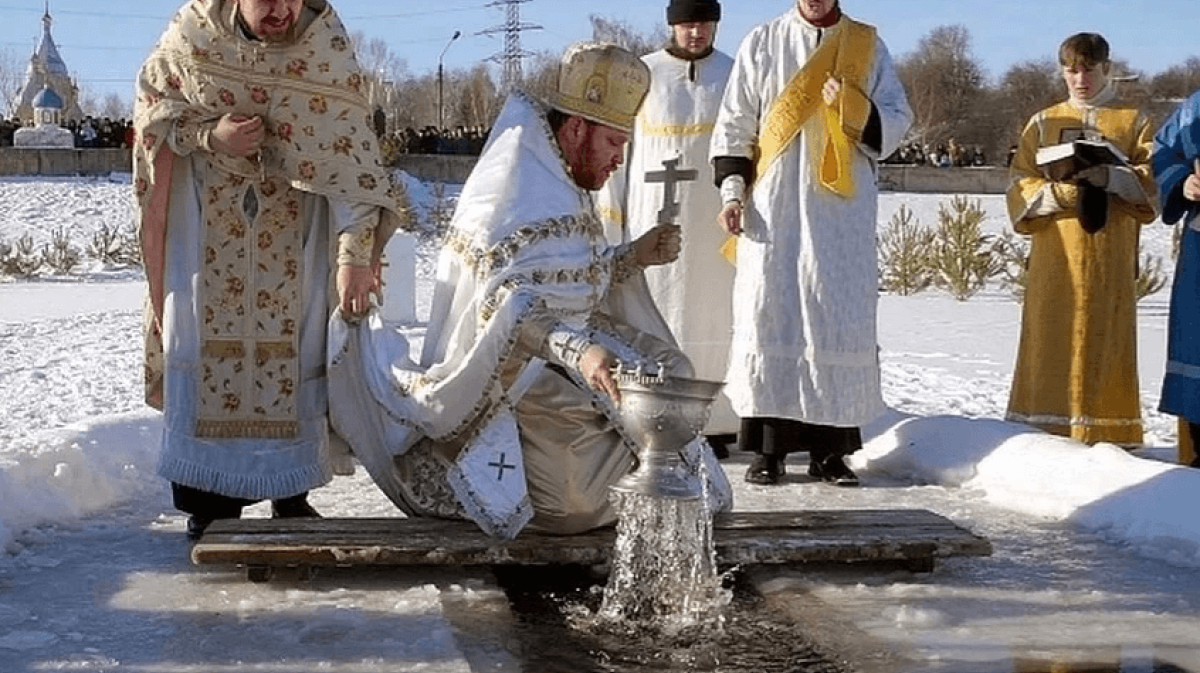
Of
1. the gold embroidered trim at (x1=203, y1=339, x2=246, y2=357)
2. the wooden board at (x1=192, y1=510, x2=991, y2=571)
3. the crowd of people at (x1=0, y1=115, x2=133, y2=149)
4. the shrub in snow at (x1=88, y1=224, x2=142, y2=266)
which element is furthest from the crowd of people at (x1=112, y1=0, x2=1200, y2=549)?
the crowd of people at (x1=0, y1=115, x2=133, y2=149)

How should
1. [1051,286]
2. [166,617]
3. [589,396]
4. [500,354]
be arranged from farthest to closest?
[1051,286], [589,396], [500,354], [166,617]

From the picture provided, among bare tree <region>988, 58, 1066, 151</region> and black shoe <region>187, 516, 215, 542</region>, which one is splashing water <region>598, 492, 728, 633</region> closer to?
black shoe <region>187, 516, 215, 542</region>

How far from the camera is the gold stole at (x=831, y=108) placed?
6176 mm

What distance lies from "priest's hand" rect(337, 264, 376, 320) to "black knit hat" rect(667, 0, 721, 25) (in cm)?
274

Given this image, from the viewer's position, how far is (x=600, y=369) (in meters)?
3.86

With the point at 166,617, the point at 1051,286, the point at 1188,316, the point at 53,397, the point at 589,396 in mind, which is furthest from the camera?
the point at 53,397

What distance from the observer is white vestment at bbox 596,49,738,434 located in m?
7.12

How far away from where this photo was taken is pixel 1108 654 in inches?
151

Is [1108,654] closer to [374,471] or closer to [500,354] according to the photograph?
[500,354]

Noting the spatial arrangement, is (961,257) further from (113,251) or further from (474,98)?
(474,98)

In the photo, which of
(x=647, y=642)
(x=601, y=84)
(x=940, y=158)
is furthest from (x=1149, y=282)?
(x=940, y=158)

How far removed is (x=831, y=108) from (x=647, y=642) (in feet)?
9.48

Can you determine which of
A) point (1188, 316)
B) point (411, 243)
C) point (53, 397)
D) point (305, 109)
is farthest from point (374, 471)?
point (411, 243)

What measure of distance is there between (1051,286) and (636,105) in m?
3.23
